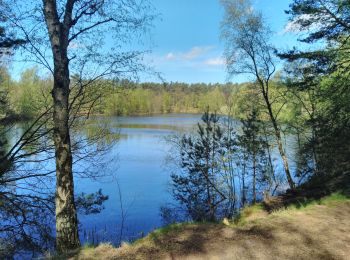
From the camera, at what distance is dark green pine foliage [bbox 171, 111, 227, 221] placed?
48.9ft

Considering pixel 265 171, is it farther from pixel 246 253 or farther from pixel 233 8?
pixel 246 253

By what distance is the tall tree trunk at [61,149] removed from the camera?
5141 millimetres

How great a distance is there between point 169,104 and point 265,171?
77.9 m

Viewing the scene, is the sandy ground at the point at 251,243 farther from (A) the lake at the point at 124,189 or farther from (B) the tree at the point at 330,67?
(B) the tree at the point at 330,67

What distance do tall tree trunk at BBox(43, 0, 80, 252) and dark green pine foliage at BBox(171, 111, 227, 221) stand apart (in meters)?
9.36

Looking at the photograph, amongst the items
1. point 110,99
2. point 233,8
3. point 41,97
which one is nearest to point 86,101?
point 110,99

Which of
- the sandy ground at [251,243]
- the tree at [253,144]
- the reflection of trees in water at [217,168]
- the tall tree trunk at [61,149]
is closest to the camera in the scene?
the sandy ground at [251,243]

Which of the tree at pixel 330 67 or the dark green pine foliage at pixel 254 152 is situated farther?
the dark green pine foliage at pixel 254 152

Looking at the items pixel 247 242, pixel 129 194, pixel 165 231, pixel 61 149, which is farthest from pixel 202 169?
pixel 247 242

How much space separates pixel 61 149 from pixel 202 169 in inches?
412

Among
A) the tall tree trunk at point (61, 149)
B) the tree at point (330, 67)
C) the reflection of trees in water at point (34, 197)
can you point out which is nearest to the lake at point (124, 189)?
the reflection of trees in water at point (34, 197)

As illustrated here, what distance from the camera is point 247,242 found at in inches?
180

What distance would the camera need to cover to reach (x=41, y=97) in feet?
31.4

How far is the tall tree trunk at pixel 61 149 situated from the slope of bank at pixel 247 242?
2.51ft
